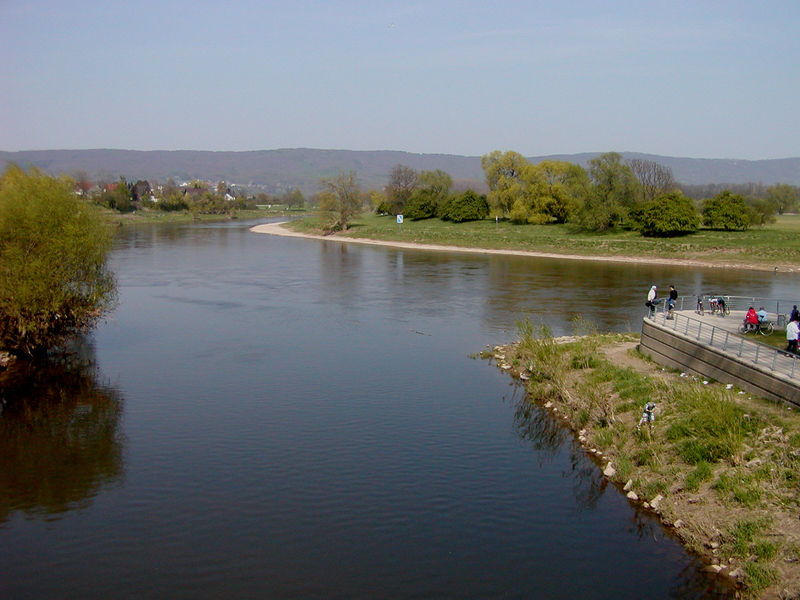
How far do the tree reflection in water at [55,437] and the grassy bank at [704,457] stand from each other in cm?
1220

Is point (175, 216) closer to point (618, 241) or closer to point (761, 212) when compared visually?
point (618, 241)

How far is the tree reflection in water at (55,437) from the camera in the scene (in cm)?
1545

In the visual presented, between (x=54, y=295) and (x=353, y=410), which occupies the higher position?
(x=54, y=295)

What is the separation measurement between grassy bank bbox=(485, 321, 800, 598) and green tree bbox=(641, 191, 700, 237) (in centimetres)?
4956

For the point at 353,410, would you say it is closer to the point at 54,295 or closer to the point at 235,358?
the point at 235,358

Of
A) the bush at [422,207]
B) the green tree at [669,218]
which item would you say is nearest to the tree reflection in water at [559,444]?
the green tree at [669,218]

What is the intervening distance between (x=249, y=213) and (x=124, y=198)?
3706 centimetres

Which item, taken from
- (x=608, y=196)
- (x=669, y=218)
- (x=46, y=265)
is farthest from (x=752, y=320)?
(x=608, y=196)

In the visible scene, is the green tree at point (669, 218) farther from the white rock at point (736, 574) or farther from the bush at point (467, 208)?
the white rock at point (736, 574)

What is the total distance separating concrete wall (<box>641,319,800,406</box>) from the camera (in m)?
16.3

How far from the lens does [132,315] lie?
→ 3481 cm

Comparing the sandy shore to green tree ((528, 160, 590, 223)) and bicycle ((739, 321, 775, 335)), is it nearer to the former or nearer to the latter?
green tree ((528, 160, 590, 223))

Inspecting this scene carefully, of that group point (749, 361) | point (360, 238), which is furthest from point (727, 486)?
point (360, 238)

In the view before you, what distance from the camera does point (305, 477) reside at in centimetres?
1608
